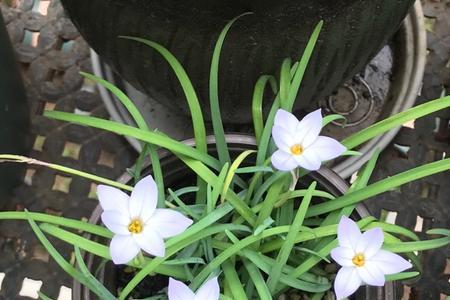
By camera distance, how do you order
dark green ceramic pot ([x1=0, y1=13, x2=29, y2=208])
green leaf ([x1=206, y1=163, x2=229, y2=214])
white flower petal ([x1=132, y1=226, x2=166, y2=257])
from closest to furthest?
white flower petal ([x1=132, y1=226, x2=166, y2=257])
green leaf ([x1=206, y1=163, x2=229, y2=214])
dark green ceramic pot ([x1=0, y1=13, x2=29, y2=208])

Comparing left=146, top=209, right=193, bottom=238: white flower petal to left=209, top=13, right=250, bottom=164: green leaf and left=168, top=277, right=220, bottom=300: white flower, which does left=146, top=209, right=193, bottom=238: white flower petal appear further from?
left=209, top=13, right=250, bottom=164: green leaf

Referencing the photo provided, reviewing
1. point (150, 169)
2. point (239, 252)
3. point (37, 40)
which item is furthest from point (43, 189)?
point (239, 252)

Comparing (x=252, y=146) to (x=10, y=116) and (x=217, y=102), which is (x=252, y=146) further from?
(x=10, y=116)

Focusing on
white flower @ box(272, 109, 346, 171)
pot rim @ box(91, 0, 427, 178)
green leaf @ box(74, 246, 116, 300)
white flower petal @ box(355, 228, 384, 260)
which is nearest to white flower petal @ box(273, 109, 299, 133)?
white flower @ box(272, 109, 346, 171)

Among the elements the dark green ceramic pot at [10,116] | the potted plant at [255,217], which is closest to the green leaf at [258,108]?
the potted plant at [255,217]

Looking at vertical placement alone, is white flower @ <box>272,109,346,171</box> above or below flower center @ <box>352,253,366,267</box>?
above

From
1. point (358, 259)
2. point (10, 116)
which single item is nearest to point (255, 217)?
point (358, 259)

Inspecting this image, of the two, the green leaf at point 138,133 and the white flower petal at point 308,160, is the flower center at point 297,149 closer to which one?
the white flower petal at point 308,160

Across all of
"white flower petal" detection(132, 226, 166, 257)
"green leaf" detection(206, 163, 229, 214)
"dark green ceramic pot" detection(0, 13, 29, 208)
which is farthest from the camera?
"dark green ceramic pot" detection(0, 13, 29, 208)
